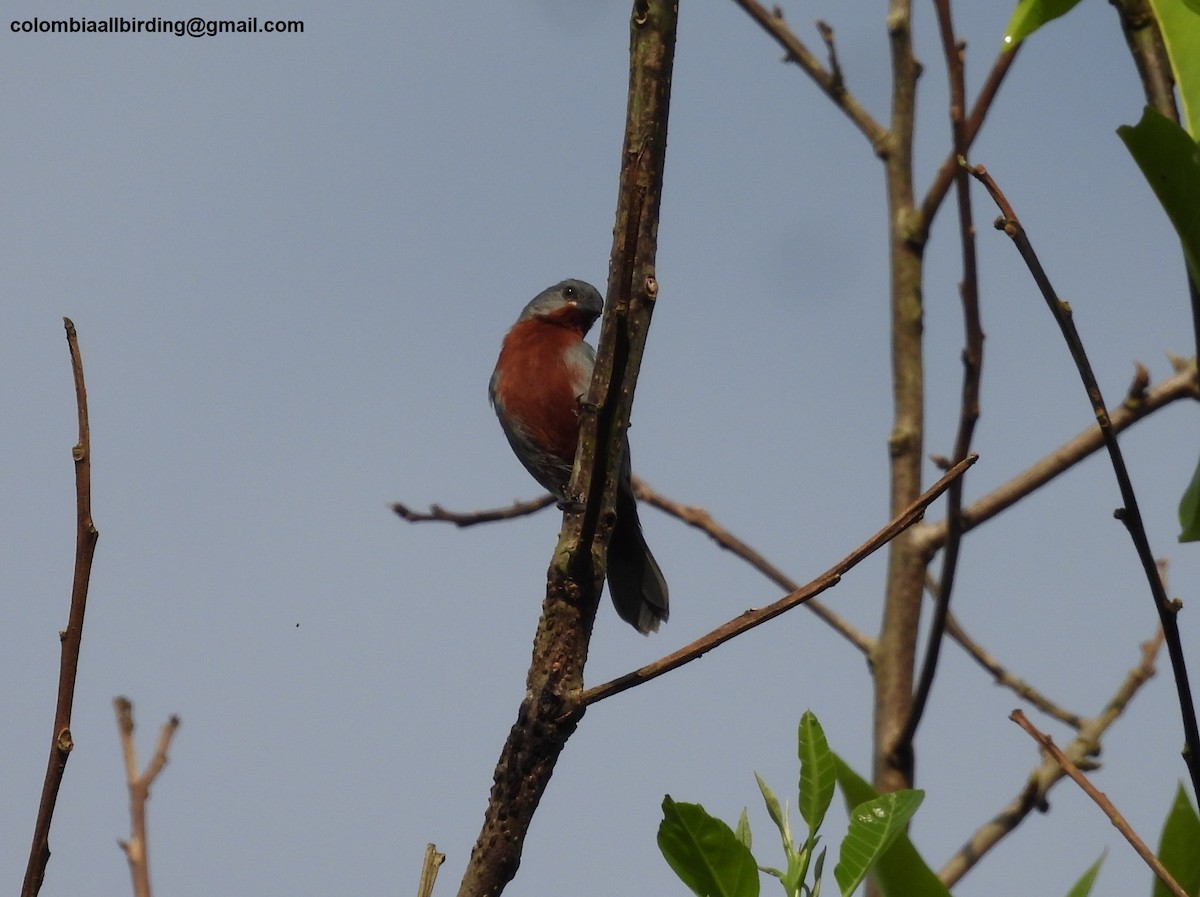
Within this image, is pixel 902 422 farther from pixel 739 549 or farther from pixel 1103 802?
pixel 1103 802

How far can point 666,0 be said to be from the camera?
215cm

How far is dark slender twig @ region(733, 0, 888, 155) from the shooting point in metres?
5.31

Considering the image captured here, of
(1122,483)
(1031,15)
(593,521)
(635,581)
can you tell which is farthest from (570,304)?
(1122,483)

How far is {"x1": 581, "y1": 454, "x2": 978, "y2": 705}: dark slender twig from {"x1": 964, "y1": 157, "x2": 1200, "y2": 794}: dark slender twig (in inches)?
7.4

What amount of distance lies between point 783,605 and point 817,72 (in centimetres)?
431

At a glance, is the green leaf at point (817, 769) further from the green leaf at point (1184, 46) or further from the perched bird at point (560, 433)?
the perched bird at point (560, 433)

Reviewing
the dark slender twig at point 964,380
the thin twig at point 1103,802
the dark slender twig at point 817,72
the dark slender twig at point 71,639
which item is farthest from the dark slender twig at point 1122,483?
the dark slender twig at point 817,72

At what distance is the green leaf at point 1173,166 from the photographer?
193cm

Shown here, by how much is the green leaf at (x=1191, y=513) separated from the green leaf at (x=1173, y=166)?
0.39 meters

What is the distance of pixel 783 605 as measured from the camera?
1860 mm

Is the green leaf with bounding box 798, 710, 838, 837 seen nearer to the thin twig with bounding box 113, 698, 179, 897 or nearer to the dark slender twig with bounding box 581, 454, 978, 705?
the dark slender twig with bounding box 581, 454, 978, 705

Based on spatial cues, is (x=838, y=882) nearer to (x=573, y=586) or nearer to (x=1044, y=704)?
(x=573, y=586)

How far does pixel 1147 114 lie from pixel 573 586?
1.14 meters

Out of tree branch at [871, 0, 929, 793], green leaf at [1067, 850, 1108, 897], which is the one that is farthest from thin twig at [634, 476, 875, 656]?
green leaf at [1067, 850, 1108, 897]
